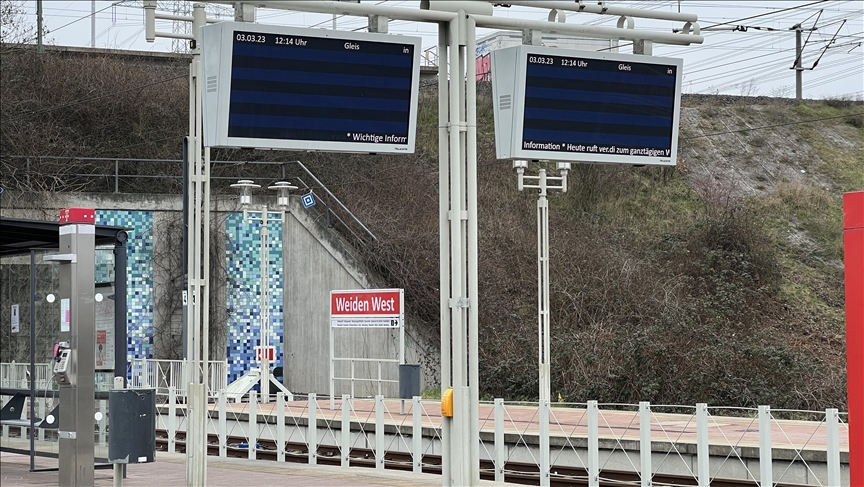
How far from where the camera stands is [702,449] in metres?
15.4

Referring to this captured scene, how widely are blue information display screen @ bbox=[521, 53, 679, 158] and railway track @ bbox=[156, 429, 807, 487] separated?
597 cm

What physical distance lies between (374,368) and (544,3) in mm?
24996

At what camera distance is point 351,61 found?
1038cm

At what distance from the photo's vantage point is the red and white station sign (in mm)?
24781

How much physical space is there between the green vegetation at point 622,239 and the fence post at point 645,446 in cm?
1158

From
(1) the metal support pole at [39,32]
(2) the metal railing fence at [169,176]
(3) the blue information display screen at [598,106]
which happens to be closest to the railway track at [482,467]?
(3) the blue information display screen at [598,106]

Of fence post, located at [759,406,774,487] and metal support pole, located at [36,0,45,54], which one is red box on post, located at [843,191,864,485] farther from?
metal support pole, located at [36,0,45,54]

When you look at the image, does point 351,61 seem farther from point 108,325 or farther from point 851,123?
point 851,123

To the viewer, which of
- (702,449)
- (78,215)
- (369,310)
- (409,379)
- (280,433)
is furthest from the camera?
(369,310)

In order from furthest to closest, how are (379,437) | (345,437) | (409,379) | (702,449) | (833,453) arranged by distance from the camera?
1. (409,379)
2. (345,437)
3. (379,437)
4. (702,449)
5. (833,453)

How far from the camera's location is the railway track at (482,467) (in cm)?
1627

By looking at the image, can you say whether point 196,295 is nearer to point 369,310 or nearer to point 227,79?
point 227,79

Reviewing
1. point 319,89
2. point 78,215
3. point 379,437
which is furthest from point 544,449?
point 319,89

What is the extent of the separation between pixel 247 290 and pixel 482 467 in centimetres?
1766
